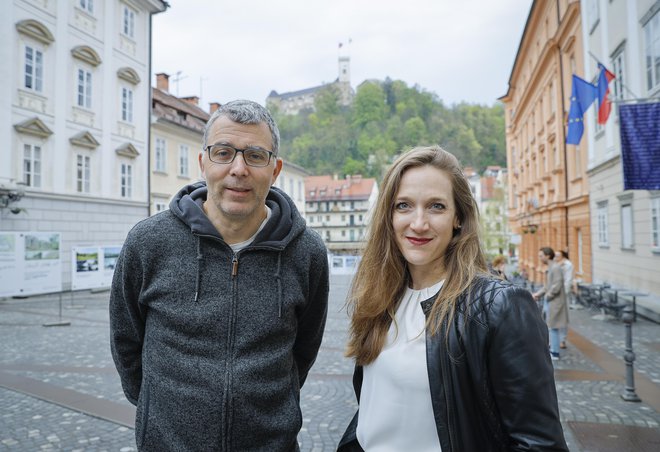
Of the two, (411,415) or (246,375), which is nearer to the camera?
(411,415)

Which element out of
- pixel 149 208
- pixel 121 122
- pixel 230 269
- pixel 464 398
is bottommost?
pixel 464 398

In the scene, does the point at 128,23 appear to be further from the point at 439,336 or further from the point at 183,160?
the point at 439,336

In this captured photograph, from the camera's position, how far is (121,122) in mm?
23219

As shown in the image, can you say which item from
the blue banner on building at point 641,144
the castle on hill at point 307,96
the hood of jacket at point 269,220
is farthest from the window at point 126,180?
the castle on hill at point 307,96

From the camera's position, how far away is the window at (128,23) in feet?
78.0

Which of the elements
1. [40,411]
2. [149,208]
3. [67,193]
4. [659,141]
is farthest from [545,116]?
[40,411]

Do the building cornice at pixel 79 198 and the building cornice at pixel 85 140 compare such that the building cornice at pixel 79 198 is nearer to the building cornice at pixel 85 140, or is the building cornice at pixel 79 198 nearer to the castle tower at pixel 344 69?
the building cornice at pixel 85 140

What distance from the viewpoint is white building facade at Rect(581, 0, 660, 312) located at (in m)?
12.4

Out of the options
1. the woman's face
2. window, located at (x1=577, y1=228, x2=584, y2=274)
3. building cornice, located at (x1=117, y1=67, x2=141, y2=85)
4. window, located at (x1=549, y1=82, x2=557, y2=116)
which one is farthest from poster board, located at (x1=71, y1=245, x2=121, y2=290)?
window, located at (x1=549, y1=82, x2=557, y2=116)

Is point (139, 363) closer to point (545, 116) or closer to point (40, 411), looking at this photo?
point (40, 411)

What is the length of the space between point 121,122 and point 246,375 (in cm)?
2406

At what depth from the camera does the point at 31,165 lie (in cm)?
1862

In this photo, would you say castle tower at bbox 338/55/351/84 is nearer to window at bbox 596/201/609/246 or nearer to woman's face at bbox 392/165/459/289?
window at bbox 596/201/609/246

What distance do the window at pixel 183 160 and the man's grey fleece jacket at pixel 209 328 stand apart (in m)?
27.8
